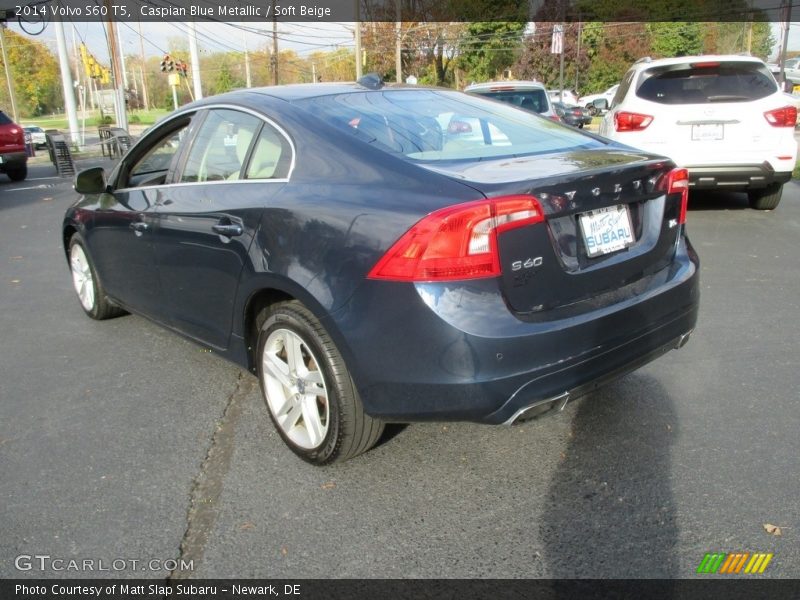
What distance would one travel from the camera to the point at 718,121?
7.77 meters

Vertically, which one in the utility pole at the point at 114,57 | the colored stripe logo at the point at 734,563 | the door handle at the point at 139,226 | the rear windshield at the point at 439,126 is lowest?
the colored stripe logo at the point at 734,563

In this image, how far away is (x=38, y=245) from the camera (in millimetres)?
8773

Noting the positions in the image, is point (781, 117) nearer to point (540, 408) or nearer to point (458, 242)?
point (540, 408)

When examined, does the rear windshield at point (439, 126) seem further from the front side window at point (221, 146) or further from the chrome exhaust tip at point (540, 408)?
the chrome exhaust tip at point (540, 408)

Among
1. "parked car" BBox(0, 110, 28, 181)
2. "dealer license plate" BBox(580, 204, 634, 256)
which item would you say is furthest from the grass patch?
"dealer license plate" BBox(580, 204, 634, 256)

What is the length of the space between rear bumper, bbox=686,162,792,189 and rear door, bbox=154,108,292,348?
19.1 ft

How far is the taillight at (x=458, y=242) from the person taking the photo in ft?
8.16

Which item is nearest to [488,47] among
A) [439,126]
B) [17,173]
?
[17,173]

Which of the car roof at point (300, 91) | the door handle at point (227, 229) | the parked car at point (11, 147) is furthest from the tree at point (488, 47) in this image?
the door handle at point (227, 229)

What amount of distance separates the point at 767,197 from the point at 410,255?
7.63 m

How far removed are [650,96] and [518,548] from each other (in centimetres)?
683

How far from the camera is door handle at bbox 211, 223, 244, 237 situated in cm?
324

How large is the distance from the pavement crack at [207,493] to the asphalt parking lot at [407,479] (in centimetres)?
1

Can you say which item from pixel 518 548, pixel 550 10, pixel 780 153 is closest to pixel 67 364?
pixel 518 548
